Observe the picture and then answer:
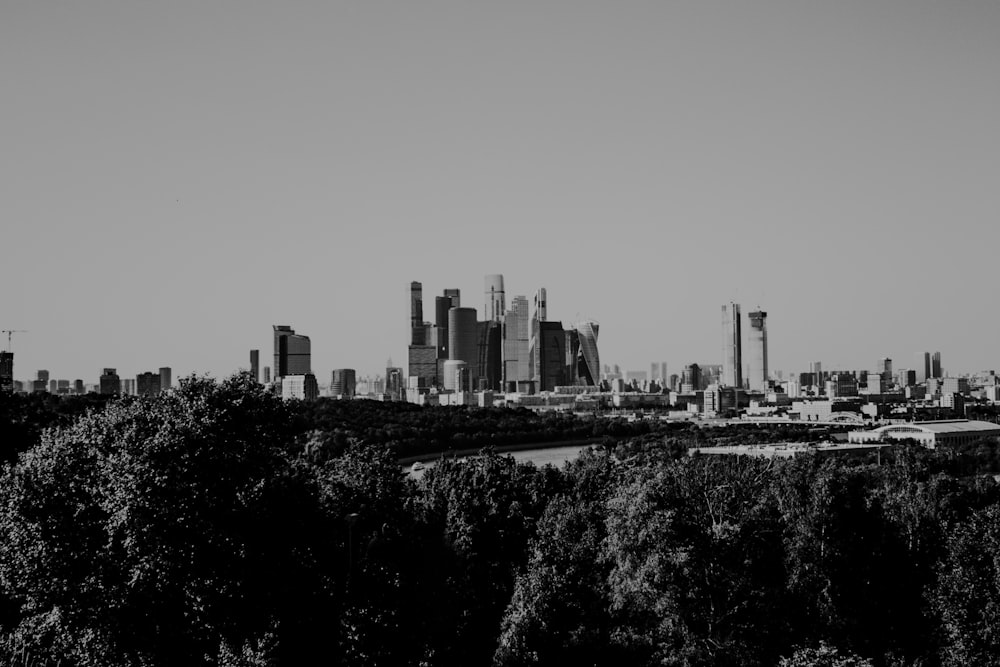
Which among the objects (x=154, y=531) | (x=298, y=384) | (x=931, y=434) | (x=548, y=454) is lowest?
(x=548, y=454)

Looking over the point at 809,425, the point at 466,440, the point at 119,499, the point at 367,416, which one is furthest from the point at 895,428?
the point at 119,499

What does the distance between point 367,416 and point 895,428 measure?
51187 millimetres

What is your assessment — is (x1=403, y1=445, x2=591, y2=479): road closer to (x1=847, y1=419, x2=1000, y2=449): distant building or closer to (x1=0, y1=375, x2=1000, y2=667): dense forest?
(x1=847, y1=419, x2=1000, y2=449): distant building

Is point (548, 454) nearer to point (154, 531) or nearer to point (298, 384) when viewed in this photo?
point (298, 384)

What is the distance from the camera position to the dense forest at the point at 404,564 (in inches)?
644

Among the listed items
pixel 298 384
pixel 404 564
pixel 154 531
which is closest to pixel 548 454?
pixel 404 564

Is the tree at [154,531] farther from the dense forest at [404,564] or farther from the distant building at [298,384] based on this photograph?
the distant building at [298,384]

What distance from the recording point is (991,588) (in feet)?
79.6

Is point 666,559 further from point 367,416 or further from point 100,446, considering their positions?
point 367,416

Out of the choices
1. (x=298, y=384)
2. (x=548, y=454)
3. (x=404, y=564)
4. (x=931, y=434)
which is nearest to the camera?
(x=404, y=564)

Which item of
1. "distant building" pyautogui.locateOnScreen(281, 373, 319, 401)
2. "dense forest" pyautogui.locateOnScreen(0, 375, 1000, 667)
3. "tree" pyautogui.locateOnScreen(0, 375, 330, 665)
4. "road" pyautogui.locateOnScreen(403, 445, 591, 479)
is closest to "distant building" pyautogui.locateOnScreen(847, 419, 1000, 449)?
"road" pyautogui.locateOnScreen(403, 445, 591, 479)

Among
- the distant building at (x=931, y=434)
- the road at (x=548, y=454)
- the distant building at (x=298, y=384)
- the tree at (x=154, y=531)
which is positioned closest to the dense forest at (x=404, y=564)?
the tree at (x=154, y=531)

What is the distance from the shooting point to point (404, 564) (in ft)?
81.7

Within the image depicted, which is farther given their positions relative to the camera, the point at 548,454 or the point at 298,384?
the point at 298,384
